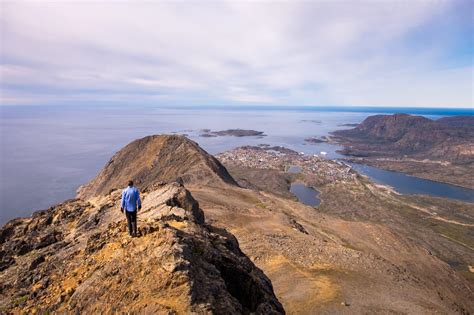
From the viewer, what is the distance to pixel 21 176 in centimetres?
11125

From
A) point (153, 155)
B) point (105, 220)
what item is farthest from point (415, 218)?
point (105, 220)

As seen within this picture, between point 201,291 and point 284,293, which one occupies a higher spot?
point 201,291

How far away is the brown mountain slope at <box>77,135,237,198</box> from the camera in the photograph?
6738 centimetres

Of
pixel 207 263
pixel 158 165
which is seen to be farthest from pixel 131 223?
pixel 158 165

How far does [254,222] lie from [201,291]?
2650 centimetres

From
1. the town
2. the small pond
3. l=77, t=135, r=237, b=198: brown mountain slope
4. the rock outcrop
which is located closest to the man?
the rock outcrop

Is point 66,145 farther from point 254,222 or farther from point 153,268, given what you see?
point 153,268

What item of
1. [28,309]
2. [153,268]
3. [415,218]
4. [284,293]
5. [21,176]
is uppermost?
[153,268]

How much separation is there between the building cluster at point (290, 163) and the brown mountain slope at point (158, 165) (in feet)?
227

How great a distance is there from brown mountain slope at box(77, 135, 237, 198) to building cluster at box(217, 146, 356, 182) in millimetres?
69058

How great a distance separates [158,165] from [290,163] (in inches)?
3872

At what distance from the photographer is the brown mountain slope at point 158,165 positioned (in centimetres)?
6738

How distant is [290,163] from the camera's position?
530 ft

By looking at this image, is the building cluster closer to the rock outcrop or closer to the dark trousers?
the rock outcrop
